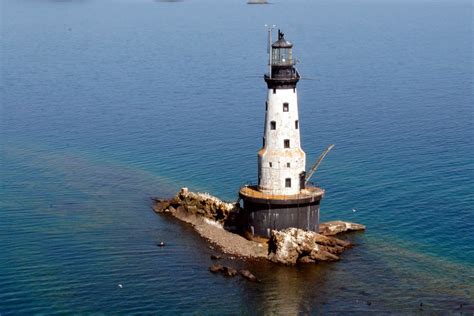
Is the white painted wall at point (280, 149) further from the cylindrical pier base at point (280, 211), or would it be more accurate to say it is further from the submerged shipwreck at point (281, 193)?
the cylindrical pier base at point (280, 211)

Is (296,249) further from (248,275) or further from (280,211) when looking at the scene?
(248,275)

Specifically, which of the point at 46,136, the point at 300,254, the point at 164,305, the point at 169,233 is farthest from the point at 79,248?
the point at 46,136

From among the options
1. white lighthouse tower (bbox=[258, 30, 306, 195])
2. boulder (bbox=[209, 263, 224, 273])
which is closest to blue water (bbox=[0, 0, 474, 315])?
boulder (bbox=[209, 263, 224, 273])

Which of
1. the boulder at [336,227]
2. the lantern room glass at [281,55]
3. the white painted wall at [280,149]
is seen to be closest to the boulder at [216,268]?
the white painted wall at [280,149]

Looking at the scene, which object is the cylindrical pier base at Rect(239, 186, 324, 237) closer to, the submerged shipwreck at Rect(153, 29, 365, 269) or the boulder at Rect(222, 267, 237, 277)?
the submerged shipwreck at Rect(153, 29, 365, 269)

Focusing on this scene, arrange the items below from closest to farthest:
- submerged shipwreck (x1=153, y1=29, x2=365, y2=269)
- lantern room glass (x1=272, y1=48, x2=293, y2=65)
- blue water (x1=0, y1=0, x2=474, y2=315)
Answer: blue water (x1=0, y1=0, x2=474, y2=315) → submerged shipwreck (x1=153, y1=29, x2=365, y2=269) → lantern room glass (x1=272, y1=48, x2=293, y2=65)

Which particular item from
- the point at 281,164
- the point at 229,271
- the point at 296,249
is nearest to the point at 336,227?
the point at 296,249
